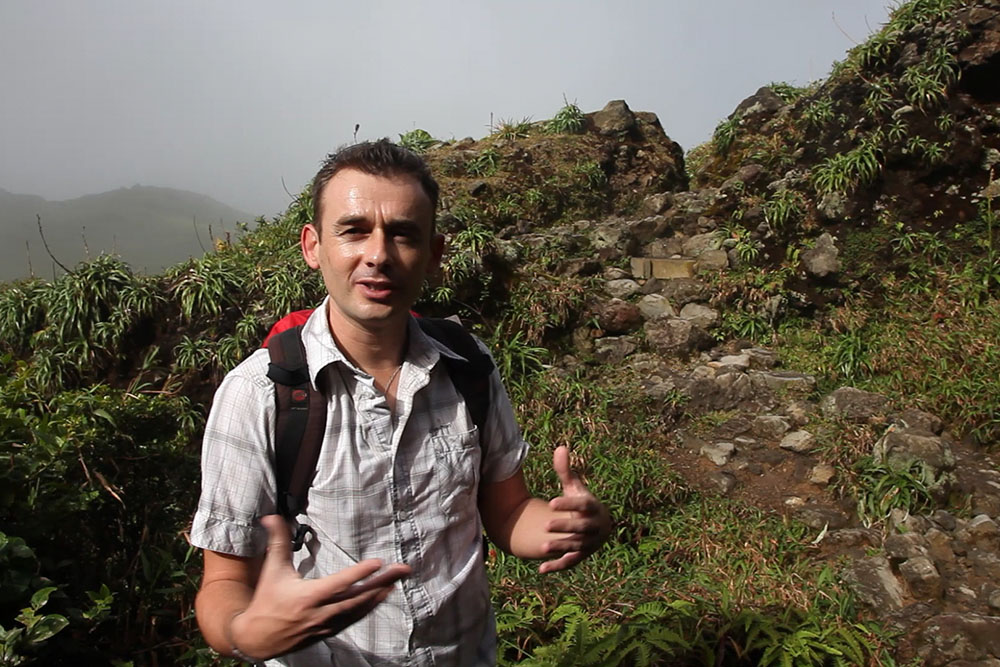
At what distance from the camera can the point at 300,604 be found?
1.02 meters

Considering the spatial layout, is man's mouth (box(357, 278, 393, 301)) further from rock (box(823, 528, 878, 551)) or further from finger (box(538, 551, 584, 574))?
rock (box(823, 528, 878, 551))

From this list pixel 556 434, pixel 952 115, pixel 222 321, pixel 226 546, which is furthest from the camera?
pixel 952 115

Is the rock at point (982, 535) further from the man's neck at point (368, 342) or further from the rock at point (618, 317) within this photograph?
the man's neck at point (368, 342)

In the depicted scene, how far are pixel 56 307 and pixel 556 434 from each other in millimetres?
4147

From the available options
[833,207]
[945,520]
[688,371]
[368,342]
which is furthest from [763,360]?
[368,342]

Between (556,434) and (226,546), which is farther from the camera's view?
(556,434)

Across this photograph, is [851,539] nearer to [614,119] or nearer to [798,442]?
[798,442]

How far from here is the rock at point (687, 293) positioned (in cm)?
682

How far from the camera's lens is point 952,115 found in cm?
685

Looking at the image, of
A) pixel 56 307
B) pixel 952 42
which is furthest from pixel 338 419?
pixel 952 42

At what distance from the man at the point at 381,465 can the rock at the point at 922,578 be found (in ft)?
9.63

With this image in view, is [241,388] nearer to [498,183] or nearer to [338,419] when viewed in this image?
[338,419]

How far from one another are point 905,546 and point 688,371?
8.37 ft

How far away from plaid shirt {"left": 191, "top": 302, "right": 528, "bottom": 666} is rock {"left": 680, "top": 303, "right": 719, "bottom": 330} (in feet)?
17.5
